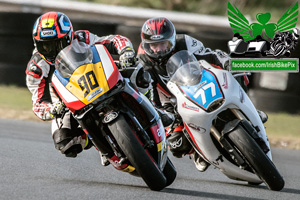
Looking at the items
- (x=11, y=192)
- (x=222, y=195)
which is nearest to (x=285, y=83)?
(x=222, y=195)

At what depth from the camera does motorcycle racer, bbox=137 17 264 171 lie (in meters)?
6.25

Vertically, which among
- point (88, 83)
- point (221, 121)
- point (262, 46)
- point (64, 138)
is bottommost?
point (262, 46)

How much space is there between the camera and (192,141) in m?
5.67

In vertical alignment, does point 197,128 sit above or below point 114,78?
below

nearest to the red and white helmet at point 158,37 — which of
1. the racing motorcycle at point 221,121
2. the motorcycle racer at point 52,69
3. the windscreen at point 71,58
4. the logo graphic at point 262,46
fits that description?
the motorcycle racer at point 52,69

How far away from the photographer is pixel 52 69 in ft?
19.3

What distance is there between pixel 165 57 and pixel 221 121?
1257 mm

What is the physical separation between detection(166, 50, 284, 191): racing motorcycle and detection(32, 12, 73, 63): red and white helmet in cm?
98

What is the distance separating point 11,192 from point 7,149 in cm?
239

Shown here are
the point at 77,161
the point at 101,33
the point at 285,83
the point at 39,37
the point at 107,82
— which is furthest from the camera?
the point at 101,33

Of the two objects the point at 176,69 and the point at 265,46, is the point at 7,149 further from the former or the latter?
the point at 265,46

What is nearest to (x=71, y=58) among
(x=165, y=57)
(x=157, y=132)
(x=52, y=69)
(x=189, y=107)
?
(x=52, y=69)

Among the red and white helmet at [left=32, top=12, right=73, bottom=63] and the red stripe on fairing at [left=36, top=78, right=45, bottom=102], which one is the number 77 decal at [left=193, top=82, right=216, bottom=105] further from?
the red stripe on fairing at [left=36, top=78, right=45, bottom=102]

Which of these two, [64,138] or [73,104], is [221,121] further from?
[64,138]
